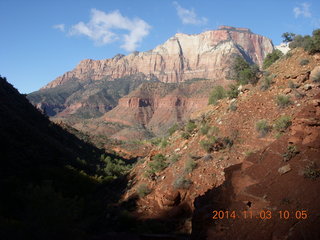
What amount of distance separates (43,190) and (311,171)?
828 centimetres

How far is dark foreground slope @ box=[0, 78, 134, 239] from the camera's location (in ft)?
27.2

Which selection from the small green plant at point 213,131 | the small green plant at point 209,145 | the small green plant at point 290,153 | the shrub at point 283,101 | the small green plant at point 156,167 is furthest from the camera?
the small green plant at point 156,167

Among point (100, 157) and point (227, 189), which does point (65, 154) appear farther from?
point (227, 189)

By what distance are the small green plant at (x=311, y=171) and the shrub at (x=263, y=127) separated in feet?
18.4

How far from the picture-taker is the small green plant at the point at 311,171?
311 inches

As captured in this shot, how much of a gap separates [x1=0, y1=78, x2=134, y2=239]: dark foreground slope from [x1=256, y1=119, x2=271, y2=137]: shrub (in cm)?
881

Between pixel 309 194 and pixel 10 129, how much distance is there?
1108 inches

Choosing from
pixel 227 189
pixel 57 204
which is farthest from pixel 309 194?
pixel 57 204

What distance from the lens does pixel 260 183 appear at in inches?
352

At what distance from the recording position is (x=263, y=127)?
45.3ft

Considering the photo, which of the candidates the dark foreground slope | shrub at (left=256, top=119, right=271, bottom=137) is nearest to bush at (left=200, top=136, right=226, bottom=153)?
shrub at (left=256, top=119, right=271, bottom=137)

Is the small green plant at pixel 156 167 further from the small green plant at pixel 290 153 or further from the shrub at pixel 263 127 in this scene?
the small green plant at pixel 290 153

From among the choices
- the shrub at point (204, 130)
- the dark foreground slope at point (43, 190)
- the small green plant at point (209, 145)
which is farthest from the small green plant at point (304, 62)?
the dark foreground slope at point (43, 190)

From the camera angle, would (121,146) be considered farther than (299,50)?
Yes
